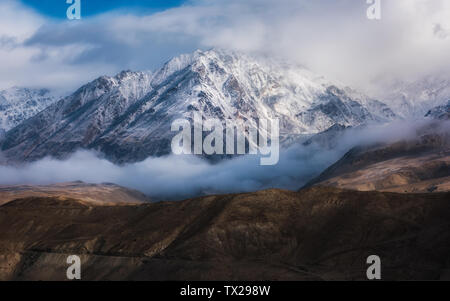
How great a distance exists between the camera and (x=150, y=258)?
198500 mm

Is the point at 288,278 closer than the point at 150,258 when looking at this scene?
Yes

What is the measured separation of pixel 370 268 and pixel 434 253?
16089 millimetres
